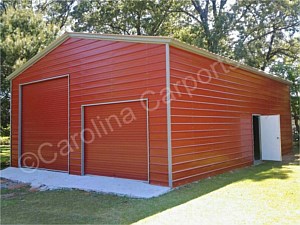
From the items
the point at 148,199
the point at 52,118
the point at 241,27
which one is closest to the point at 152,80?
the point at 148,199

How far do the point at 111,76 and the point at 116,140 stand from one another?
1.78 m

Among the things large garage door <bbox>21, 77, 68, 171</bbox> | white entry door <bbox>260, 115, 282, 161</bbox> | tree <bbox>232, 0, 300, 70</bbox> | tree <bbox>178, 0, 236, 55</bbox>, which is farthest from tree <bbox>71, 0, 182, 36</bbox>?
white entry door <bbox>260, 115, 282, 161</bbox>

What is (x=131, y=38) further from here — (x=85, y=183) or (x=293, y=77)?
(x=293, y=77)

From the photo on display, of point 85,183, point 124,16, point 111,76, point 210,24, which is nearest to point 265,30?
point 210,24

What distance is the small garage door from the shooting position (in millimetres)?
7797

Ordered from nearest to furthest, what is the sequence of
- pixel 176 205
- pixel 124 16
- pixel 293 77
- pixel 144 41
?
pixel 176 205, pixel 144 41, pixel 293 77, pixel 124 16

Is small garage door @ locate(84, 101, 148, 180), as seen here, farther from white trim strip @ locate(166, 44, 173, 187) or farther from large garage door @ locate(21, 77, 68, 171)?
large garage door @ locate(21, 77, 68, 171)

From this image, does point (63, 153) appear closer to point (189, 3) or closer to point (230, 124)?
point (230, 124)

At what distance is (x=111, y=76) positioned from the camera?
8.45 meters

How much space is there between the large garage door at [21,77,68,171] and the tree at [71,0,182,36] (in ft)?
33.7

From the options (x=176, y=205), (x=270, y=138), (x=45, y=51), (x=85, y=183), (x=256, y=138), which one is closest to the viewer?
(x=176, y=205)

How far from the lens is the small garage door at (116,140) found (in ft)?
25.6

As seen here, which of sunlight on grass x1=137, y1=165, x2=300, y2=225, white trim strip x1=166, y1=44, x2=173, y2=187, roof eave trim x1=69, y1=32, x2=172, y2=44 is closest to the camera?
sunlight on grass x1=137, y1=165, x2=300, y2=225

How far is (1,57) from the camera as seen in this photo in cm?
1334
